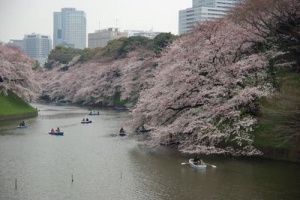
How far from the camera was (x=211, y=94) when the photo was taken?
3600cm

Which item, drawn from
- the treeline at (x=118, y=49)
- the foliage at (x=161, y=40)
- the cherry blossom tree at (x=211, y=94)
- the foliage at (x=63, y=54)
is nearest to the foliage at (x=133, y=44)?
the treeline at (x=118, y=49)

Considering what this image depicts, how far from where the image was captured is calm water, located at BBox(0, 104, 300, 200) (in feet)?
78.5

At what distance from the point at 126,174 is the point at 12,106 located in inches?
1663

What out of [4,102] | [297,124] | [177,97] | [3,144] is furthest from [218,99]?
[4,102]

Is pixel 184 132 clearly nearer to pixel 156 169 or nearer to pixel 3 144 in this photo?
pixel 156 169

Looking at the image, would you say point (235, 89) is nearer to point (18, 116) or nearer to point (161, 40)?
point (18, 116)

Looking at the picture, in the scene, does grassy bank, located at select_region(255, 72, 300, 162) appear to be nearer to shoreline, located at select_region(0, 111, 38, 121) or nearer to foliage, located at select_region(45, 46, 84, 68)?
shoreline, located at select_region(0, 111, 38, 121)

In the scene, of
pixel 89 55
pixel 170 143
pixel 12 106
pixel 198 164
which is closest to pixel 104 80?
pixel 12 106

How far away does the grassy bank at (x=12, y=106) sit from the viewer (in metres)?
62.8

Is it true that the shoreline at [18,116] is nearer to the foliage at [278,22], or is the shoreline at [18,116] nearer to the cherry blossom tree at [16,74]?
the cherry blossom tree at [16,74]

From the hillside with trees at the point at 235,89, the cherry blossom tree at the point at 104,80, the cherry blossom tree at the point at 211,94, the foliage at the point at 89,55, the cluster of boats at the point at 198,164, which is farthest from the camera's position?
the foliage at the point at 89,55

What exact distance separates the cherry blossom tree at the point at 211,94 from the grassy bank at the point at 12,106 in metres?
27.8

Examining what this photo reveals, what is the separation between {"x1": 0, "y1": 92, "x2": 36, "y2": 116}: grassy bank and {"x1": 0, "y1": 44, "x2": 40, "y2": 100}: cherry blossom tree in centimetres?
95

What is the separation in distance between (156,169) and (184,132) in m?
7.79
